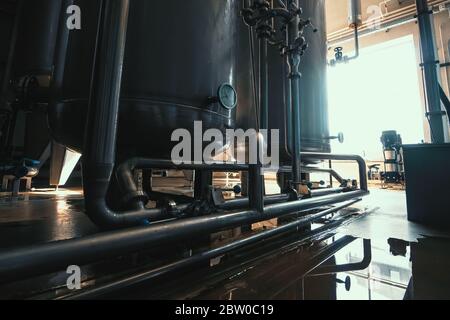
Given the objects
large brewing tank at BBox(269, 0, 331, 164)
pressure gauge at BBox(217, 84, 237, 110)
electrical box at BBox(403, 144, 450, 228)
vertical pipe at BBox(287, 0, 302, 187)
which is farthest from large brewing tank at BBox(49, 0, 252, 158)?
electrical box at BBox(403, 144, 450, 228)

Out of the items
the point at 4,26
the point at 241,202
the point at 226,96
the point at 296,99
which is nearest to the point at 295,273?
the point at 241,202

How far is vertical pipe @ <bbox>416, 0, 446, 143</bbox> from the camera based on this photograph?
1453 mm

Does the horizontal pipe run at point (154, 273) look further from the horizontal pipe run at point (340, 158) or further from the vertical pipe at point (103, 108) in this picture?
the horizontal pipe run at point (340, 158)

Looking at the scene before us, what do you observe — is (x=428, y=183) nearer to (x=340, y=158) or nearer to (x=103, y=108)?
(x=340, y=158)

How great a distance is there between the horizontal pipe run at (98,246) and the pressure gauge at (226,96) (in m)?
0.39

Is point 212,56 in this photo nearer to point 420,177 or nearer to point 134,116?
point 134,116

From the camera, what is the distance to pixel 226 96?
2.92ft

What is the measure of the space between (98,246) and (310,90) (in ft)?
5.02

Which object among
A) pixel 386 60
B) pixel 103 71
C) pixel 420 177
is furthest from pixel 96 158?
pixel 386 60

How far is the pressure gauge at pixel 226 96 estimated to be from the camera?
34.0 inches

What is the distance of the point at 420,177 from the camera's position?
1432mm

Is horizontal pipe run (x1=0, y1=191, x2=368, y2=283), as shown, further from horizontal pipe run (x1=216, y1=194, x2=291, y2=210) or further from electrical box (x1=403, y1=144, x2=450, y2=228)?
electrical box (x1=403, y1=144, x2=450, y2=228)

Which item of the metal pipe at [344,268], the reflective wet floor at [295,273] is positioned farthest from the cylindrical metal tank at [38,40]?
the metal pipe at [344,268]

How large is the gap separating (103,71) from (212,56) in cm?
43
